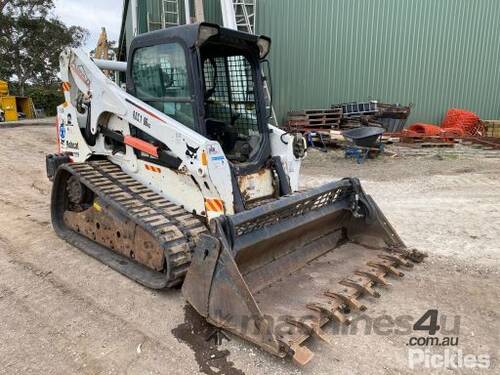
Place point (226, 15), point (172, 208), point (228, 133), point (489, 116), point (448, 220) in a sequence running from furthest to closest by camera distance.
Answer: point (489, 116) < point (226, 15) < point (448, 220) < point (228, 133) < point (172, 208)

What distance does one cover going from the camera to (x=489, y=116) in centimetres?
1720

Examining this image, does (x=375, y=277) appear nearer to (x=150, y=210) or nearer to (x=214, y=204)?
(x=214, y=204)

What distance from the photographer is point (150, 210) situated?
4066 millimetres

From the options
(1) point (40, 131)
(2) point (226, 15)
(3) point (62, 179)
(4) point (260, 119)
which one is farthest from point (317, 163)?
(1) point (40, 131)

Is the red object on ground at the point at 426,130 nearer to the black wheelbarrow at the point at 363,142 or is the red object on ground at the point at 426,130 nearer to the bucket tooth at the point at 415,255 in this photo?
the black wheelbarrow at the point at 363,142

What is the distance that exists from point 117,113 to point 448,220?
4.55 meters

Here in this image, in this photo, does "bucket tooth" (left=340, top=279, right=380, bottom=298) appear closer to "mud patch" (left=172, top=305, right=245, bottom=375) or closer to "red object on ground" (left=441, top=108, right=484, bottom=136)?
"mud patch" (left=172, top=305, right=245, bottom=375)

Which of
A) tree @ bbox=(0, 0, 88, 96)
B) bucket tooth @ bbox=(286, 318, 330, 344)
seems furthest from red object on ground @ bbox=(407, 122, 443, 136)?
tree @ bbox=(0, 0, 88, 96)

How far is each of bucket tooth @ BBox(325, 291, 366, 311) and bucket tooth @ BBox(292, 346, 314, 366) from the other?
674mm

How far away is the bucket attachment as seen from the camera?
300 centimetres

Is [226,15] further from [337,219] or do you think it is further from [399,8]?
[337,219]

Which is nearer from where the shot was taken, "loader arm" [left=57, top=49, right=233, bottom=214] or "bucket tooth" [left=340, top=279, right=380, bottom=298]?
"bucket tooth" [left=340, top=279, right=380, bottom=298]

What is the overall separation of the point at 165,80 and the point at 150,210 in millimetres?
1318

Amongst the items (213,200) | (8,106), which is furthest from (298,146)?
(8,106)
